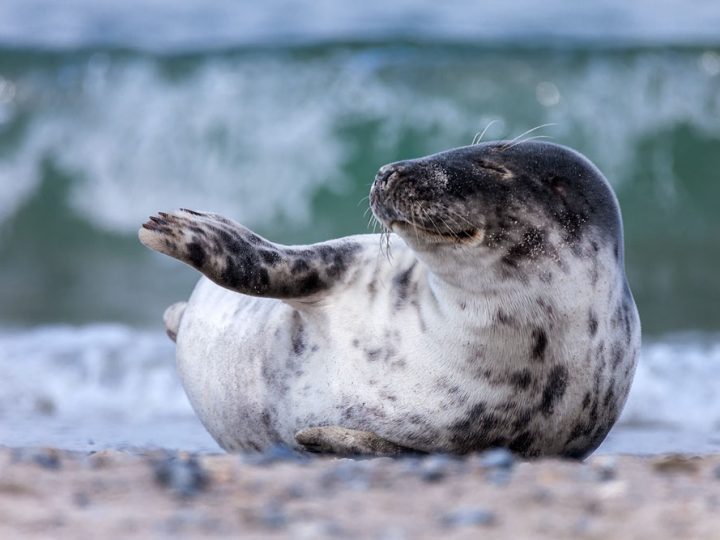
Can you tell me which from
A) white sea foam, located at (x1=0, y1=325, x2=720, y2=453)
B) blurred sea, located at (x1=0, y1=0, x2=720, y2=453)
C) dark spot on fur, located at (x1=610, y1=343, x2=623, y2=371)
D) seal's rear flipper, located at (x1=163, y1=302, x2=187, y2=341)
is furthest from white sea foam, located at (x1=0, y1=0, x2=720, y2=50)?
dark spot on fur, located at (x1=610, y1=343, x2=623, y2=371)

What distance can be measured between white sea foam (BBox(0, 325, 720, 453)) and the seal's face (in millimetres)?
1743

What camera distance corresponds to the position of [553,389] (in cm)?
432

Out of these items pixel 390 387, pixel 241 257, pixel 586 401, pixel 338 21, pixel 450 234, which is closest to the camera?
pixel 450 234

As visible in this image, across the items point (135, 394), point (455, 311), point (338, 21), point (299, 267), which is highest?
point (338, 21)

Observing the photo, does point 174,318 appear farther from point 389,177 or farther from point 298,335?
point 389,177

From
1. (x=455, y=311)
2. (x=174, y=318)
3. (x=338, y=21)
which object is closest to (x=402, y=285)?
(x=455, y=311)

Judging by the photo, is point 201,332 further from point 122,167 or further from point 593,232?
point 122,167

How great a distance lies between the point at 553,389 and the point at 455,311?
16.5 inches

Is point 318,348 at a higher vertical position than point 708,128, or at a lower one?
lower

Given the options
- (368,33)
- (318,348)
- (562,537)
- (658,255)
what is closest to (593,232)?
(318,348)

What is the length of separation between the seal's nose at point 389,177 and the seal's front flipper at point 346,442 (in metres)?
0.84

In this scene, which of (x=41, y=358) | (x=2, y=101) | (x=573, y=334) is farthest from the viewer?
(x=2, y=101)

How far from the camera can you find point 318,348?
4758 millimetres

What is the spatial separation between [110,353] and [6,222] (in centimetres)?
619
